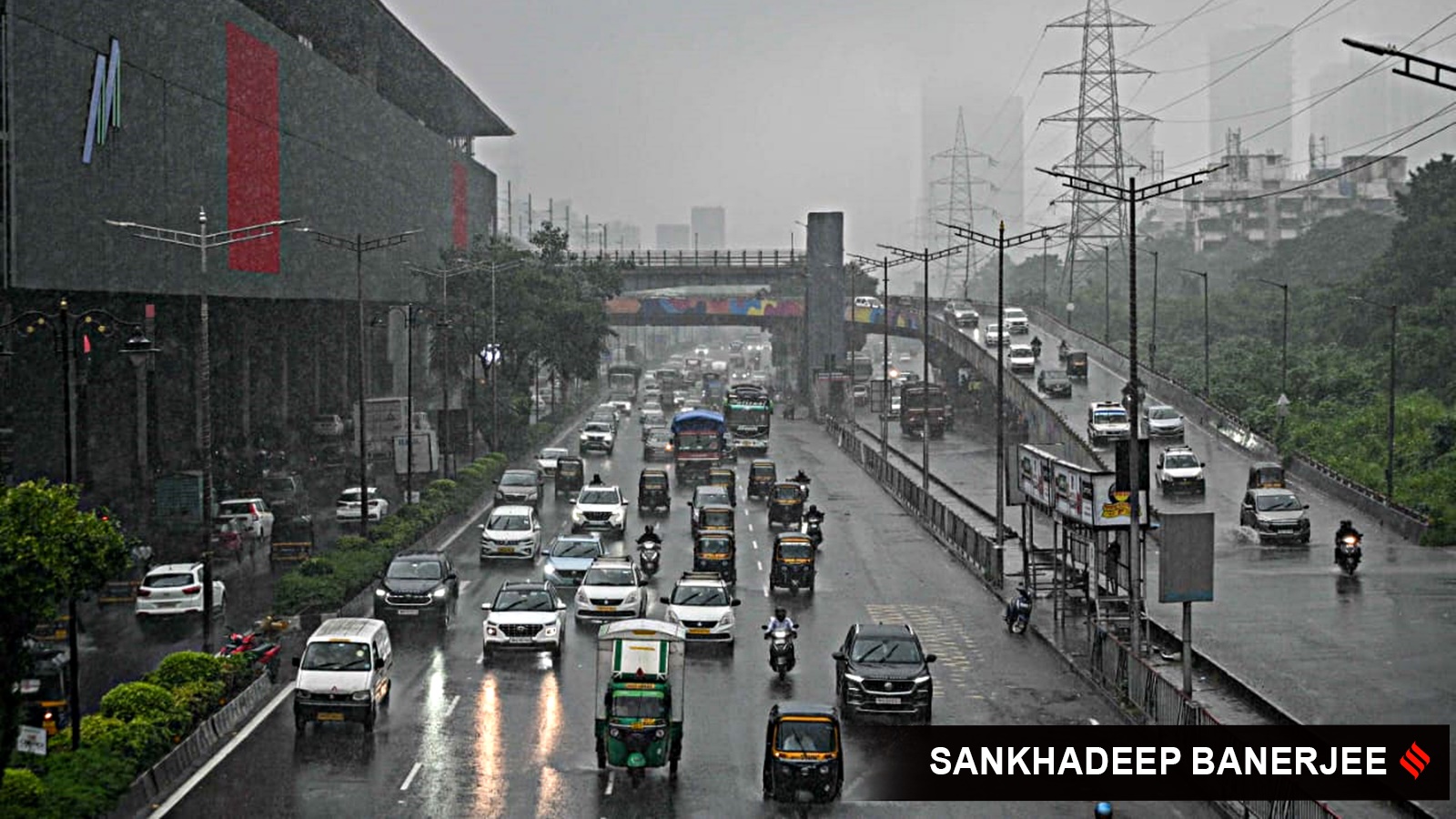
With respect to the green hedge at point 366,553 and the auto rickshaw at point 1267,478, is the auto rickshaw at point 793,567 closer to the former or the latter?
the green hedge at point 366,553

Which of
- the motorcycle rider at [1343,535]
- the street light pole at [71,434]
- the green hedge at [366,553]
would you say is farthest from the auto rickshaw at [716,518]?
the street light pole at [71,434]

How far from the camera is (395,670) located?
3152 cm

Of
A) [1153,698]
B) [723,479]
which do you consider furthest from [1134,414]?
[723,479]

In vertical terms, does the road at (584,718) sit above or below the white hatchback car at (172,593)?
below

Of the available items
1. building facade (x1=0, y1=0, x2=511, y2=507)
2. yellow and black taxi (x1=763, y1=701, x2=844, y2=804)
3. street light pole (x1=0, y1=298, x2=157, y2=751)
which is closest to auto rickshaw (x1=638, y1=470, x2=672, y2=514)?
building facade (x1=0, y1=0, x2=511, y2=507)

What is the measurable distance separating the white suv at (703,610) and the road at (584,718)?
1.35 feet

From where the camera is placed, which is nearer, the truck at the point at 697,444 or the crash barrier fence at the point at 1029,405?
the crash barrier fence at the point at 1029,405

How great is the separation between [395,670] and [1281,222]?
175226 mm

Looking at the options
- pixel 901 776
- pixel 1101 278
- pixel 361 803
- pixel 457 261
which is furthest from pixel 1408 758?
pixel 1101 278

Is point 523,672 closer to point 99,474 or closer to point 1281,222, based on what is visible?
point 99,474

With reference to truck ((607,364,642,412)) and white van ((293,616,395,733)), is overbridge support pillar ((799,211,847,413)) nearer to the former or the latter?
truck ((607,364,642,412))

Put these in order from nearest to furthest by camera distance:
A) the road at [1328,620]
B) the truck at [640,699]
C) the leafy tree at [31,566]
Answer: the leafy tree at [31,566]
the truck at [640,699]
the road at [1328,620]

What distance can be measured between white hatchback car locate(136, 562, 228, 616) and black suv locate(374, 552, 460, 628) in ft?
13.3

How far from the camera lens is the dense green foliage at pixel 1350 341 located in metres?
64.6
